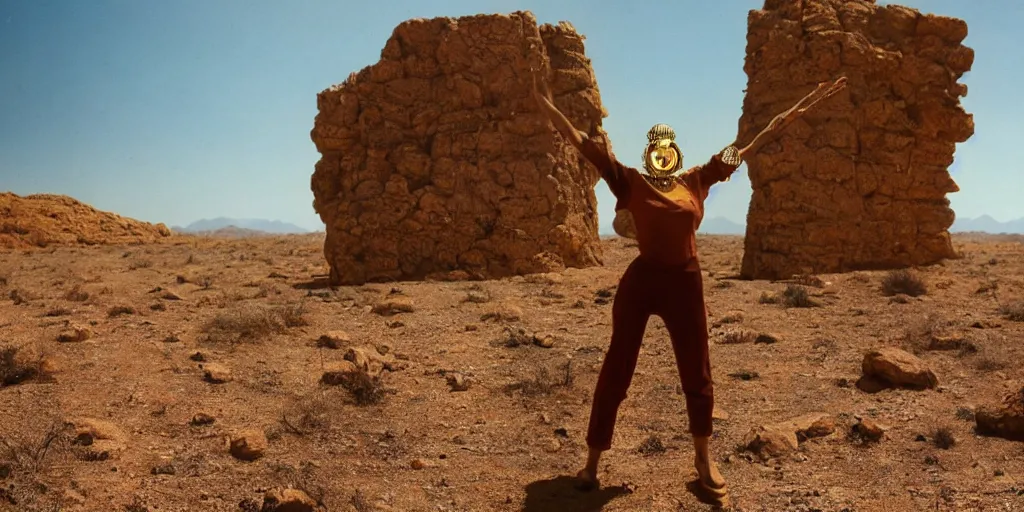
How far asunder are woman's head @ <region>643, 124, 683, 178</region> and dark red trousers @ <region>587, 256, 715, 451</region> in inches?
20.2

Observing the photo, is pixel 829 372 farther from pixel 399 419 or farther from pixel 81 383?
pixel 81 383

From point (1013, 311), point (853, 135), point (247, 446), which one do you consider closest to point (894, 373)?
point (1013, 311)

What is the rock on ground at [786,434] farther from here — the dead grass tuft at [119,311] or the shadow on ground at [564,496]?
the dead grass tuft at [119,311]

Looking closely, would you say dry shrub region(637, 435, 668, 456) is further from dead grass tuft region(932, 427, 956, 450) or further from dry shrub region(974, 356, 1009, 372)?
dry shrub region(974, 356, 1009, 372)

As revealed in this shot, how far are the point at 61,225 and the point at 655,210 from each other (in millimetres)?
25285

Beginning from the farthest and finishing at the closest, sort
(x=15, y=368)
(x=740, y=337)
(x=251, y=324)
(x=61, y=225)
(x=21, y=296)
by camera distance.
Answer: (x=61, y=225) < (x=21, y=296) < (x=251, y=324) < (x=740, y=337) < (x=15, y=368)

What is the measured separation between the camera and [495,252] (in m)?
12.8

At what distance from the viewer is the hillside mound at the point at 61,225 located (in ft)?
76.8

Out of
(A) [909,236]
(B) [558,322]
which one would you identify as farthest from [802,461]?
(A) [909,236]

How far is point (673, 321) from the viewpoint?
4.43 meters

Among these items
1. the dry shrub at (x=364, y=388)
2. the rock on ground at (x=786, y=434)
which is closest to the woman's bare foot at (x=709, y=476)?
the rock on ground at (x=786, y=434)

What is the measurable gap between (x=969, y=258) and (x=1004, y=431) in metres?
11.0

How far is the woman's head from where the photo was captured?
4520 mm

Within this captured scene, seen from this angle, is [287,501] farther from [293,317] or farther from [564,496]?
[293,317]
